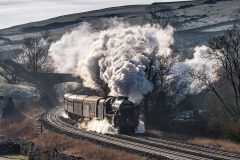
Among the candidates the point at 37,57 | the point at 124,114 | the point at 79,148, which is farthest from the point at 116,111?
the point at 37,57

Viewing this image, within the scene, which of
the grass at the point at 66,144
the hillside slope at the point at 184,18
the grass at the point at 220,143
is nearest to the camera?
the grass at the point at 66,144

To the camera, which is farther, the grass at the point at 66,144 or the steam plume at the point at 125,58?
the steam plume at the point at 125,58

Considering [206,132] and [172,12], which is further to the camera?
[172,12]

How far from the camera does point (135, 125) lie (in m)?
47.7

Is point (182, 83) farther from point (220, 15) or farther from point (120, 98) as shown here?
point (220, 15)

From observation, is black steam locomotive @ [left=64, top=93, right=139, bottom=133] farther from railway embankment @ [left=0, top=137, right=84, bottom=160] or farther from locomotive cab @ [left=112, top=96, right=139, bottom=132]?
railway embankment @ [left=0, top=137, right=84, bottom=160]

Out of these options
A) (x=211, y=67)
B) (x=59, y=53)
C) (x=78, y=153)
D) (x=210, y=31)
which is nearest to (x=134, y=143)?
(x=78, y=153)

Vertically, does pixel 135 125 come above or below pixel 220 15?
below

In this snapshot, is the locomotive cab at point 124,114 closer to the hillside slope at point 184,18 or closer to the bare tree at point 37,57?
the bare tree at point 37,57

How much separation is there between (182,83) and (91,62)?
39.2 feet

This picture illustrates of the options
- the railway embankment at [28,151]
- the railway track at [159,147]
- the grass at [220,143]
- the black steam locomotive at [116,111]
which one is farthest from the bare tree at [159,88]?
the railway embankment at [28,151]

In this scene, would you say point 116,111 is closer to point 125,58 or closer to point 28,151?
point 125,58

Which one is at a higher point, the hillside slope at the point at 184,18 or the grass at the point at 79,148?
the hillside slope at the point at 184,18

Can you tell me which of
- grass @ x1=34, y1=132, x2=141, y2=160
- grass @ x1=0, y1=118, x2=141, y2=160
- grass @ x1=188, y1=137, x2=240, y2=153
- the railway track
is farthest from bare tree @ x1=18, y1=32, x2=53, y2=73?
grass @ x1=188, y1=137, x2=240, y2=153
